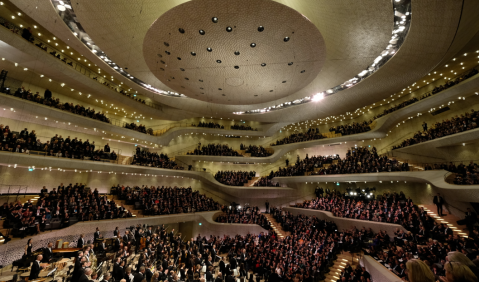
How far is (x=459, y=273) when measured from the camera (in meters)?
1.93

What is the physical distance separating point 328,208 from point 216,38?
15.4 m

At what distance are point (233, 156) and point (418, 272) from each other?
74.0 feet

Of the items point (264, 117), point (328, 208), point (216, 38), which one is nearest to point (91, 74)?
point (216, 38)

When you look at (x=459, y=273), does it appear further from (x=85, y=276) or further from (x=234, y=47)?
(x=234, y=47)

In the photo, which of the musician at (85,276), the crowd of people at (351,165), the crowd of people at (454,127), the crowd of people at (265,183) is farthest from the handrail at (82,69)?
the crowd of people at (454,127)

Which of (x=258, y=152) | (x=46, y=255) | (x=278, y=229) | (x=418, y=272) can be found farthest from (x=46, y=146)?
(x=258, y=152)

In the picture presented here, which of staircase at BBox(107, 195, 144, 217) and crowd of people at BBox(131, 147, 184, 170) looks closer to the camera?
staircase at BBox(107, 195, 144, 217)

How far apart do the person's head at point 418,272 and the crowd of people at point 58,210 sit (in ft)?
43.3

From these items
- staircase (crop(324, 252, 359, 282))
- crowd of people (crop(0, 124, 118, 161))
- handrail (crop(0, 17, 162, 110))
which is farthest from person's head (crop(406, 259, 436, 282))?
handrail (crop(0, 17, 162, 110))

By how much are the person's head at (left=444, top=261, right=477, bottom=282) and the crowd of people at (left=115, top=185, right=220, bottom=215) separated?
1618 centimetres

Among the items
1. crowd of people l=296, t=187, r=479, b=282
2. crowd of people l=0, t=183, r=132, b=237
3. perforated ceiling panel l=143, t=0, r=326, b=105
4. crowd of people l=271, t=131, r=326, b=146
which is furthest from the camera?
crowd of people l=271, t=131, r=326, b=146

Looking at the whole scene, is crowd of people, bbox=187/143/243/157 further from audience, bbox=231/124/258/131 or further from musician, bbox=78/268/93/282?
musician, bbox=78/268/93/282

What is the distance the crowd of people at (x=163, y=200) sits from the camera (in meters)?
15.9

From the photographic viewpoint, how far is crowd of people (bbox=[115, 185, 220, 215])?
15.9m
